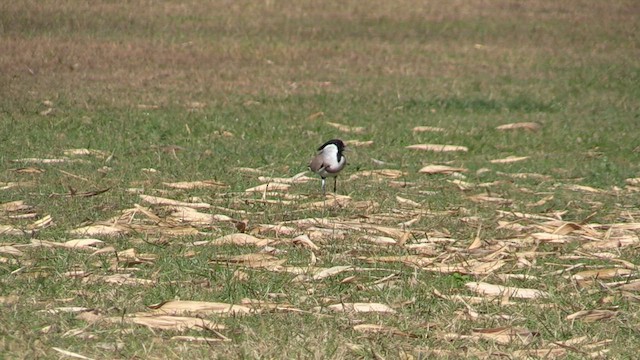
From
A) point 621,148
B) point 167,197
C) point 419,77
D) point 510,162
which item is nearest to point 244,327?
point 167,197

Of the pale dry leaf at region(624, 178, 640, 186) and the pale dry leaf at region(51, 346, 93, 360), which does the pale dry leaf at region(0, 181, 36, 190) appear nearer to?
the pale dry leaf at region(51, 346, 93, 360)

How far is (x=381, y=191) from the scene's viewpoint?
400 inches

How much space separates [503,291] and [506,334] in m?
0.82

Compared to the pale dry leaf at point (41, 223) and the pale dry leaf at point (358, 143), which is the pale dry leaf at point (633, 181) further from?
the pale dry leaf at point (41, 223)

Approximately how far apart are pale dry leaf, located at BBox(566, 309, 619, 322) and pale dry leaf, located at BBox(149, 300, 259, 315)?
158 cm

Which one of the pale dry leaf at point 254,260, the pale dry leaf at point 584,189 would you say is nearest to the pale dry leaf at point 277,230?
the pale dry leaf at point 254,260

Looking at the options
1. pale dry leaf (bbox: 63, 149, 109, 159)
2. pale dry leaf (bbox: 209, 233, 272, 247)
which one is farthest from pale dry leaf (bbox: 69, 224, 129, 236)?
pale dry leaf (bbox: 63, 149, 109, 159)

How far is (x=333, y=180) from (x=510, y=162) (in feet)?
8.28

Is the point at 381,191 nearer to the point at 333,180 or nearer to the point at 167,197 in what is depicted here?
the point at 333,180

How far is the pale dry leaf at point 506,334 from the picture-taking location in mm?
5504

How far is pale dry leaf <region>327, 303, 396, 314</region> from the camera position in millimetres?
5953

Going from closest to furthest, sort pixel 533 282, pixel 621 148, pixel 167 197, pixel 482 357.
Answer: pixel 482 357 < pixel 533 282 < pixel 167 197 < pixel 621 148

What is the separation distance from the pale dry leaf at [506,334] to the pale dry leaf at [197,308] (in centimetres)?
111

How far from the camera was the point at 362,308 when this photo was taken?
19.6 feet
